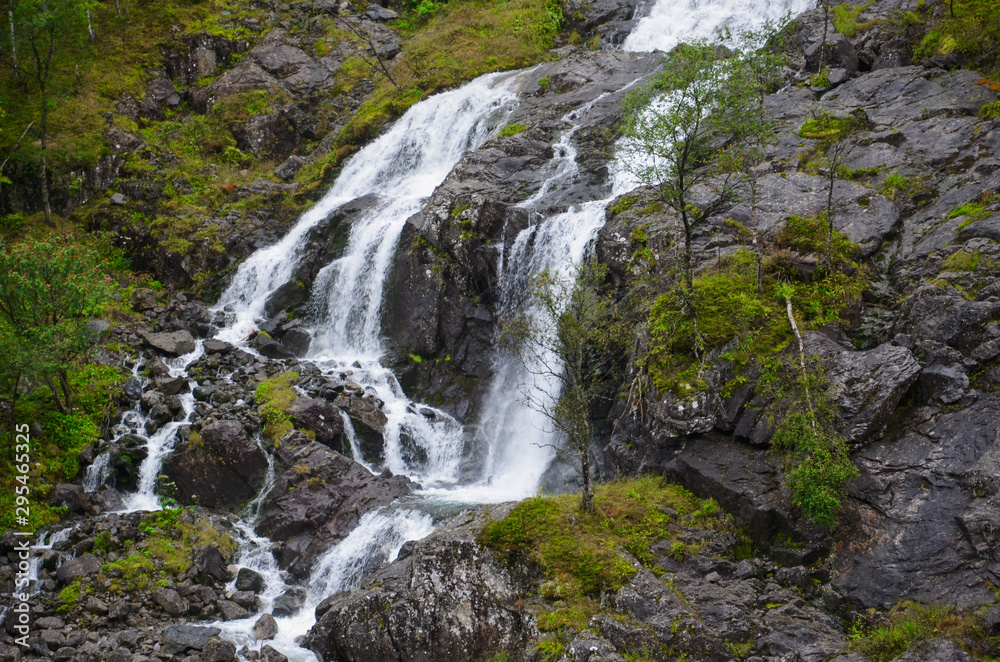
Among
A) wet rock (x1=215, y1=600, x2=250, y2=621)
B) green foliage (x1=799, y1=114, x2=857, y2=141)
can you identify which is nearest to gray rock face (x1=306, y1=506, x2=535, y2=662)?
wet rock (x1=215, y1=600, x2=250, y2=621)

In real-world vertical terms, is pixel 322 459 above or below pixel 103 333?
below

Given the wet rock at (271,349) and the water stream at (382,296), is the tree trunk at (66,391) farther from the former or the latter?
the wet rock at (271,349)

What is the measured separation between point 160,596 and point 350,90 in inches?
1231

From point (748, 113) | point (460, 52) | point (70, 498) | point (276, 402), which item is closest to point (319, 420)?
point (276, 402)

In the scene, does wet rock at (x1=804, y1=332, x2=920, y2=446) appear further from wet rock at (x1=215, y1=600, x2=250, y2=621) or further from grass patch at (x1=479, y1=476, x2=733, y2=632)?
wet rock at (x1=215, y1=600, x2=250, y2=621)

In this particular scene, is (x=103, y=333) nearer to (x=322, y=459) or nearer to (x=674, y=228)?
(x=322, y=459)

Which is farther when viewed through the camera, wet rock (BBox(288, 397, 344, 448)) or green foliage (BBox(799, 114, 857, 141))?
wet rock (BBox(288, 397, 344, 448))

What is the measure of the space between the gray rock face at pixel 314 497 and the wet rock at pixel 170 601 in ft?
8.36

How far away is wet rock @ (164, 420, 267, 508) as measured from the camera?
1942 centimetres

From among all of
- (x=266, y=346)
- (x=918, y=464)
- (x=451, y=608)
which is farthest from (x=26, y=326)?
(x=918, y=464)

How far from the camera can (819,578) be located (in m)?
11.6

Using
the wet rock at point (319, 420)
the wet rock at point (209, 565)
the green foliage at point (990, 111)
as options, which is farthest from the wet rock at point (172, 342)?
the green foliage at point (990, 111)

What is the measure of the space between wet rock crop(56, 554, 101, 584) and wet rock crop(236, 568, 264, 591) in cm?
333

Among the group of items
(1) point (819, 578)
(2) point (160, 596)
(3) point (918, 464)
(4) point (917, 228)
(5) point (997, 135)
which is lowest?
(2) point (160, 596)
